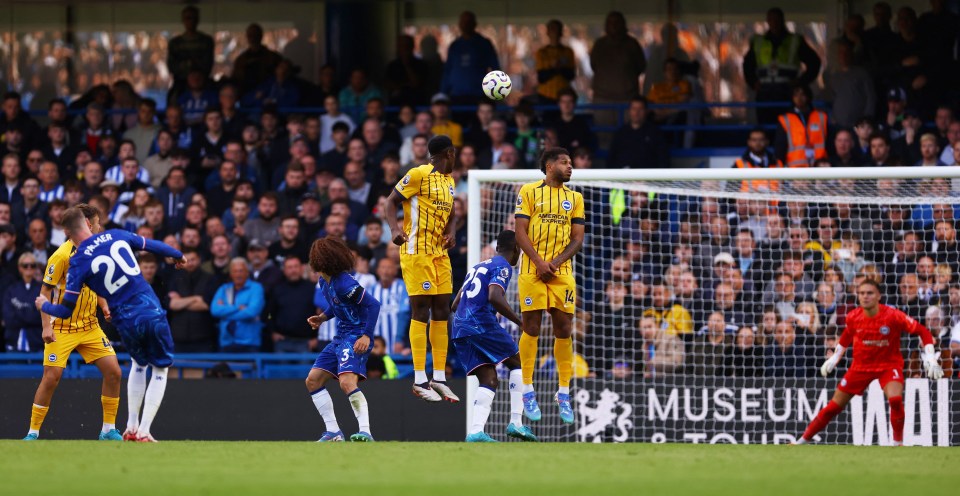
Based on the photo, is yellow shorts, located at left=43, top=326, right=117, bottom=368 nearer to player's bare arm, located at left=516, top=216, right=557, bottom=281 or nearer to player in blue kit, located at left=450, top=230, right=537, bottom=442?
player in blue kit, located at left=450, top=230, right=537, bottom=442

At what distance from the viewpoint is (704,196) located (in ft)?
53.0

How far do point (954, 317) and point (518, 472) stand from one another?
7945mm

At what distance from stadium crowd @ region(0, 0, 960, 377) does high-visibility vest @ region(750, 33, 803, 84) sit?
0.02 m

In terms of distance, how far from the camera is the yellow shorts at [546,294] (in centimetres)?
1191

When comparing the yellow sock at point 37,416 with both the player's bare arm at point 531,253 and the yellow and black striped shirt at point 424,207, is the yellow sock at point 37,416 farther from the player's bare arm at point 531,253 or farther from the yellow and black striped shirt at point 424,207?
the player's bare arm at point 531,253

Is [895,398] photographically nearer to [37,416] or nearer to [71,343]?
[71,343]

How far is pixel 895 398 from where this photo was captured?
1341cm

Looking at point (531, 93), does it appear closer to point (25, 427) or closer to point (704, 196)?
point (704, 196)

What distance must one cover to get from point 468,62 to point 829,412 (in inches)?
313

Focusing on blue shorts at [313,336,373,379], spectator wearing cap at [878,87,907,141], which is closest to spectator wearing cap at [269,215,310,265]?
blue shorts at [313,336,373,379]

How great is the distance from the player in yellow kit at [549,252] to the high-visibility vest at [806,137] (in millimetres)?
5638

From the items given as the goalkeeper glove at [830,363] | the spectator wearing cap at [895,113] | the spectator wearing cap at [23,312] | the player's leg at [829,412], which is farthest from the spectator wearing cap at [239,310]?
the spectator wearing cap at [895,113]

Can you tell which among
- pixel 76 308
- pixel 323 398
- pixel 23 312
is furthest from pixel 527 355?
pixel 23 312

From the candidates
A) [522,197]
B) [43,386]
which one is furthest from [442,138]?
[43,386]
